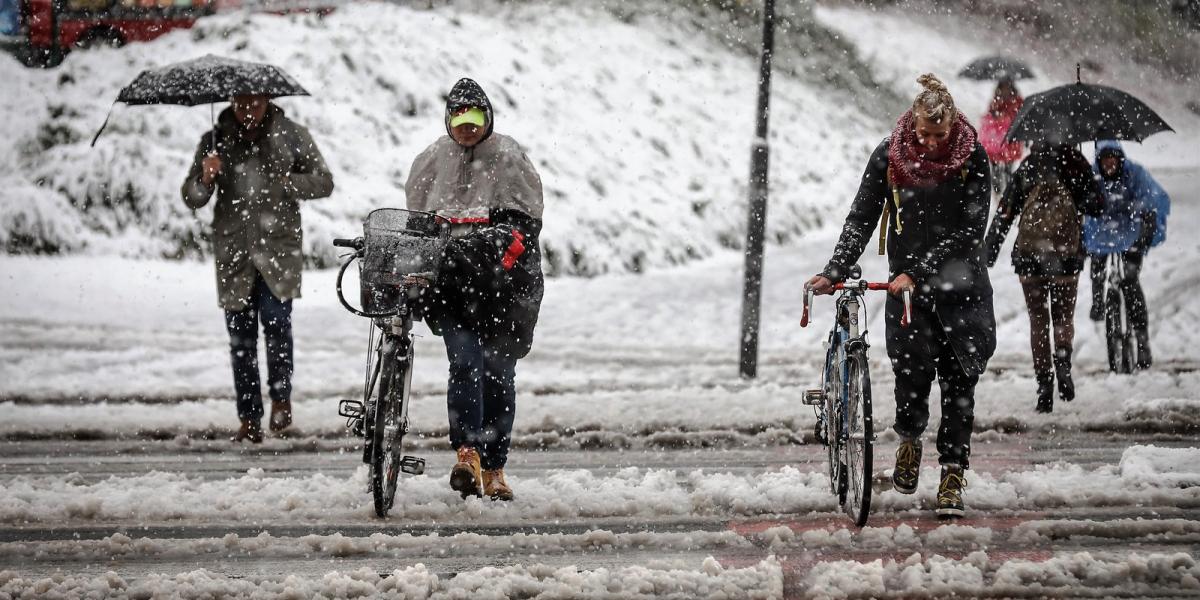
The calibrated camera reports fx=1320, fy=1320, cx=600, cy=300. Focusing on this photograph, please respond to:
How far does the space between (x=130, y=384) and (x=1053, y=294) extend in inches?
267

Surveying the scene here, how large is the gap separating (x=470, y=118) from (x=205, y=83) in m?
2.29

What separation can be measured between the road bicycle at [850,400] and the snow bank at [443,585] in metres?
0.78

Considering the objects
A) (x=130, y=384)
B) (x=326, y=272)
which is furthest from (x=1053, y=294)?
(x=326, y=272)

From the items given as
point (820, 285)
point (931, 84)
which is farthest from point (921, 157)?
point (820, 285)

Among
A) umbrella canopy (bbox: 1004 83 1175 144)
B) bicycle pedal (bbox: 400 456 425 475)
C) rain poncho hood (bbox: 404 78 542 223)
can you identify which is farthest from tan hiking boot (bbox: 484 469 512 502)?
umbrella canopy (bbox: 1004 83 1175 144)

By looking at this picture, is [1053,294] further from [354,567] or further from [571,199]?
[571,199]

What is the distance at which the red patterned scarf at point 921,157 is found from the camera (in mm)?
5641

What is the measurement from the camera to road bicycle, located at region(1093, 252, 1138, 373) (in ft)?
32.8

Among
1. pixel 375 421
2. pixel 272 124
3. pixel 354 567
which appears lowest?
pixel 354 567

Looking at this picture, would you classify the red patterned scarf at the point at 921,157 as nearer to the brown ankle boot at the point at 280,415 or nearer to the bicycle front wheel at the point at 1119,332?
the brown ankle boot at the point at 280,415

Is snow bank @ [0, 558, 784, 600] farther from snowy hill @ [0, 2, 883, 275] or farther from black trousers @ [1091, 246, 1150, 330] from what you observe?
snowy hill @ [0, 2, 883, 275]

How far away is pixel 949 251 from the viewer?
18.9ft

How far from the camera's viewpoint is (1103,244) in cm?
988

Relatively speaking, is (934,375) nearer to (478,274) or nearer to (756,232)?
Answer: (478,274)
